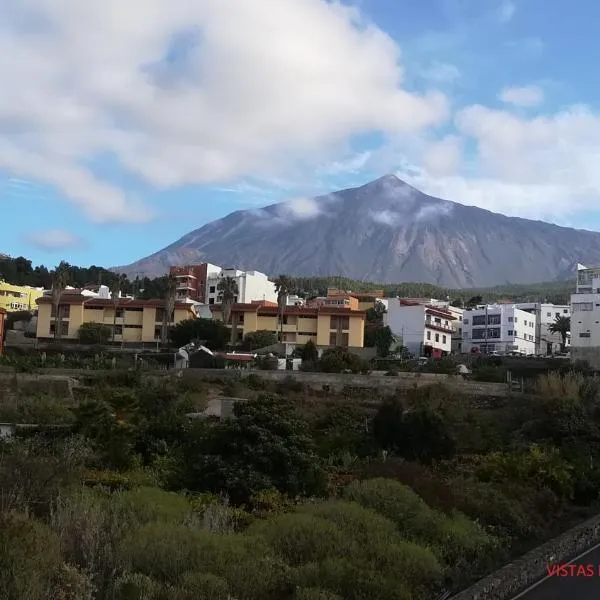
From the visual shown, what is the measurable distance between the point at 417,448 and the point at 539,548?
339 inches

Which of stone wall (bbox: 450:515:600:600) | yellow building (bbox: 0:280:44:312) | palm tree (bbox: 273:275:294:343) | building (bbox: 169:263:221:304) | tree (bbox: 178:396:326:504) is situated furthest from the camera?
building (bbox: 169:263:221:304)

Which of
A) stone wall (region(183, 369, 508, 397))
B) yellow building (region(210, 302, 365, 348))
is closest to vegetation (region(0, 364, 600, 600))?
stone wall (region(183, 369, 508, 397))

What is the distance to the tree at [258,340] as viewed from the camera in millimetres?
70188

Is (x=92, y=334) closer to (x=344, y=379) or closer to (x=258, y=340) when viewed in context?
Answer: (x=258, y=340)

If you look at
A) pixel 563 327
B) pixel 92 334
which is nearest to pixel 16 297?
pixel 92 334

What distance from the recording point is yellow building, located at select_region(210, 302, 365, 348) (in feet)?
242

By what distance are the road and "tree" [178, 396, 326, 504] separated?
445 cm

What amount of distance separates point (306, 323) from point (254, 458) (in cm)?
6190

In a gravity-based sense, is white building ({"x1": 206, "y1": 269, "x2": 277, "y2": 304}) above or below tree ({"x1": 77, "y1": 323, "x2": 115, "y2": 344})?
above

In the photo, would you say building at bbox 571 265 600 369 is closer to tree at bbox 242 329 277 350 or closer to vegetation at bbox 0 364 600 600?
tree at bbox 242 329 277 350

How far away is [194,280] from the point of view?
104m

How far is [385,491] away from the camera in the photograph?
11.2 m

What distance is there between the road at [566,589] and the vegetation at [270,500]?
2.49 ft

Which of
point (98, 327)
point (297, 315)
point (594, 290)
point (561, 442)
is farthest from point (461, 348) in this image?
point (561, 442)
